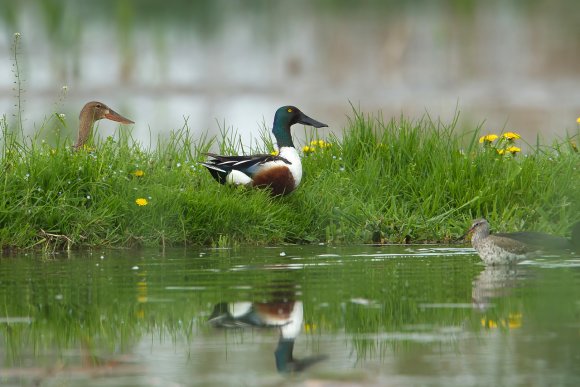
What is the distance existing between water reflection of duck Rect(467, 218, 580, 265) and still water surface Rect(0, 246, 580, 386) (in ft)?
0.40

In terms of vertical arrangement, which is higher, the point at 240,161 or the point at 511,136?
the point at 511,136

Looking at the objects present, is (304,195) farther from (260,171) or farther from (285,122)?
(285,122)

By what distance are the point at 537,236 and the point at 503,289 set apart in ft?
A: 5.68

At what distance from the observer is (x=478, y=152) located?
11875 millimetres

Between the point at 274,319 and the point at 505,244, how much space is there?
8.77ft

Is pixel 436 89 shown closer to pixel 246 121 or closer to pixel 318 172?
pixel 246 121

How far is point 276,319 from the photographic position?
251 inches

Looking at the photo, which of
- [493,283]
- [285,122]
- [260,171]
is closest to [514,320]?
[493,283]

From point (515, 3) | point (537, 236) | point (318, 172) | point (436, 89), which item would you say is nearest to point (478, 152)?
point (318, 172)

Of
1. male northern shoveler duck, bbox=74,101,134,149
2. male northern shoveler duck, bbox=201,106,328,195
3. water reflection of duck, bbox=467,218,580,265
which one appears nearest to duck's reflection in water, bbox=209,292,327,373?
Result: water reflection of duck, bbox=467,218,580,265

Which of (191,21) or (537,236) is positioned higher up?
(191,21)

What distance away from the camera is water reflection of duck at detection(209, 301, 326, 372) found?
5465 millimetres

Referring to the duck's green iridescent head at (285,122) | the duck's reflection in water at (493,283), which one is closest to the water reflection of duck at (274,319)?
the duck's reflection in water at (493,283)

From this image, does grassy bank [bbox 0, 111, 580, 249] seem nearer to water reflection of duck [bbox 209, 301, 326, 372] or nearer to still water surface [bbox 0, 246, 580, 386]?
still water surface [bbox 0, 246, 580, 386]
